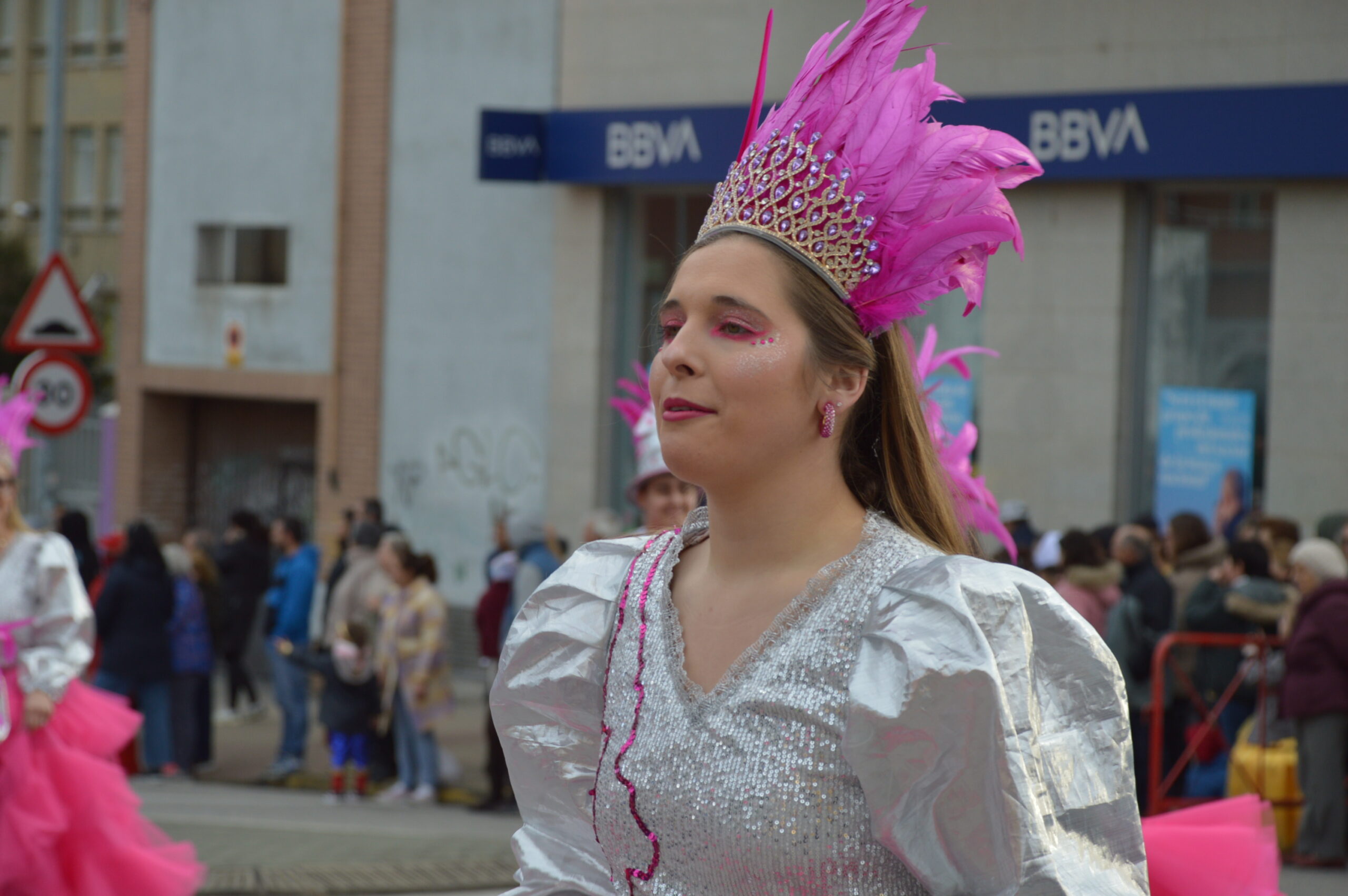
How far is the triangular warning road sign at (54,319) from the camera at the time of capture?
38.5 feet

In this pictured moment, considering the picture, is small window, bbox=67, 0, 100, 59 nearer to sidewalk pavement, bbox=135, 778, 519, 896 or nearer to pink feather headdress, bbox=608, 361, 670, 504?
sidewalk pavement, bbox=135, 778, 519, 896

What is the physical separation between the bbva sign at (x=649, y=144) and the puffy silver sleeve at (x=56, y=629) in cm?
888

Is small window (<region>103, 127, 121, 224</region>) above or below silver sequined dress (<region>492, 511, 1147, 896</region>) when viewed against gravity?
above

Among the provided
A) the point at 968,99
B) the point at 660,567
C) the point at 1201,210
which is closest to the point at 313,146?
the point at 968,99

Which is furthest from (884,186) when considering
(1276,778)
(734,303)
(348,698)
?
(348,698)

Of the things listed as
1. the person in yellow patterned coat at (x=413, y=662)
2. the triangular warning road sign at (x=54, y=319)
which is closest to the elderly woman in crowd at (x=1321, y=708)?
the person in yellow patterned coat at (x=413, y=662)

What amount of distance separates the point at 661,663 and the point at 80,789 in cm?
475

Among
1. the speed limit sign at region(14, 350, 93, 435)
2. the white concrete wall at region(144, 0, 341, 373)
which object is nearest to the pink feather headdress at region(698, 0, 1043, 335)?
the speed limit sign at region(14, 350, 93, 435)

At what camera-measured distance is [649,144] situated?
49.9 feet

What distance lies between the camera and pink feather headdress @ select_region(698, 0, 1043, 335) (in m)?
2.31

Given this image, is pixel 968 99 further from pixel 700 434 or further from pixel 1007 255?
pixel 700 434

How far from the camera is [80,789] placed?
6520mm

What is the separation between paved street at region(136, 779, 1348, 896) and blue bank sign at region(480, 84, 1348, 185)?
4.97m

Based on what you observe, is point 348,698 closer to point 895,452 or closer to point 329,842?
point 329,842
